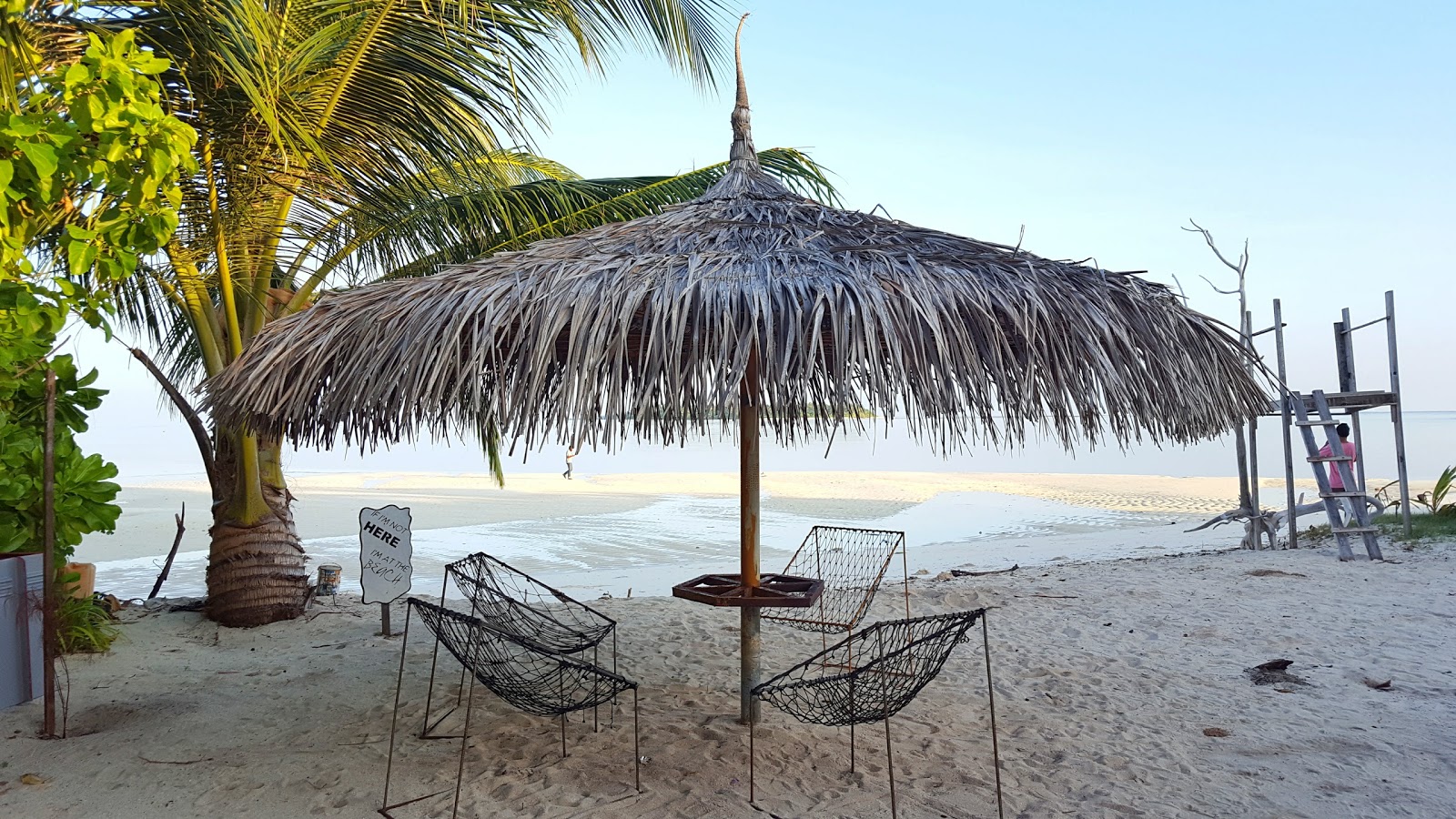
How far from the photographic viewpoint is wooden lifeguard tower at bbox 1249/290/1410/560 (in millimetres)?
7453

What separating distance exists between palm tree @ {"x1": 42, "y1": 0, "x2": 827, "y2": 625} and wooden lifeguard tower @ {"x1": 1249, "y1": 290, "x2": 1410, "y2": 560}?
6.02 meters

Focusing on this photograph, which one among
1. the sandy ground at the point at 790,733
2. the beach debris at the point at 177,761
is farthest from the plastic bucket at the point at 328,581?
the beach debris at the point at 177,761

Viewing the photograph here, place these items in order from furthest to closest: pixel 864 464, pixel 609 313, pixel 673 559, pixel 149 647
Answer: pixel 864 464
pixel 673 559
pixel 149 647
pixel 609 313

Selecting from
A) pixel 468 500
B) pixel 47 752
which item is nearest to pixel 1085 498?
pixel 468 500

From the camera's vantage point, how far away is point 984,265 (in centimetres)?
282

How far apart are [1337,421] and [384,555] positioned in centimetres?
758

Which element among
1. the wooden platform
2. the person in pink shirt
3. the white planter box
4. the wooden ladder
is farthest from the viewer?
the wooden platform

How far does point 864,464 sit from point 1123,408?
971 inches

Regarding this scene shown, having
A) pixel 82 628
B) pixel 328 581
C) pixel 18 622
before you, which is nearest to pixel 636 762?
pixel 18 622

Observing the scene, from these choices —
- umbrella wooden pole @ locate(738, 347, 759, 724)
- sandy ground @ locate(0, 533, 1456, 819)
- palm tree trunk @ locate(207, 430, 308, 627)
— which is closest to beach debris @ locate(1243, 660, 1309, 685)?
sandy ground @ locate(0, 533, 1456, 819)

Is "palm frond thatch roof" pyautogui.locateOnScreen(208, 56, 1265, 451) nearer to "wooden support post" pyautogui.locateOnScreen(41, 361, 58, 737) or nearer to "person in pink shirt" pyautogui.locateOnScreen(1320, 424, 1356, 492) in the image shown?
"wooden support post" pyautogui.locateOnScreen(41, 361, 58, 737)

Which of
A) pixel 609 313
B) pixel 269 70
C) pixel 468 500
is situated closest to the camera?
pixel 609 313

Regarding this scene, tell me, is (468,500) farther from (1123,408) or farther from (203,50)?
(1123,408)

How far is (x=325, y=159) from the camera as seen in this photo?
3930mm
